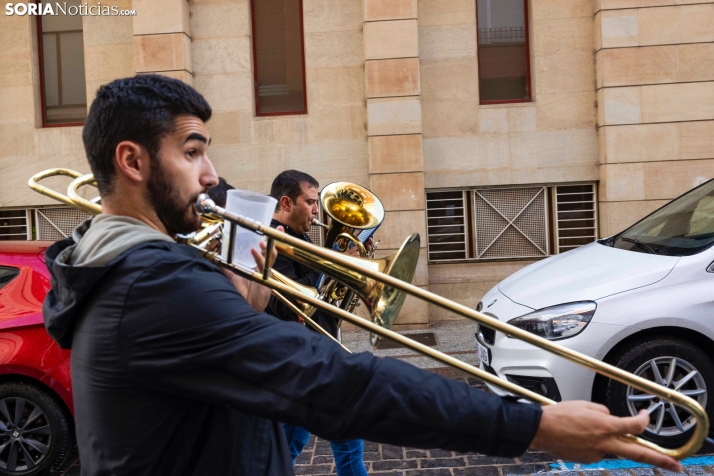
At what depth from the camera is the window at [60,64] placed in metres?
9.70

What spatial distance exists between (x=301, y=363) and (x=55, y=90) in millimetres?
9845

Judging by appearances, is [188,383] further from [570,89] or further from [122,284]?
[570,89]

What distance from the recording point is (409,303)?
27.9 feet

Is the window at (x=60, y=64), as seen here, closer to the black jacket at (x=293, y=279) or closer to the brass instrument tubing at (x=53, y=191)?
the brass instrument tubing at (x=53, y=191)

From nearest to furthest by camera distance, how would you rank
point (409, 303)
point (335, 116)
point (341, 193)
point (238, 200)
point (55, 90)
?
point (238, 200) → point (341, 193) → point (409, 303) → point (335, 116) → point (55, 90)

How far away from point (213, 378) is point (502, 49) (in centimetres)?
892

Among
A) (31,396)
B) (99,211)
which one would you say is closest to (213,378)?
(99,211)

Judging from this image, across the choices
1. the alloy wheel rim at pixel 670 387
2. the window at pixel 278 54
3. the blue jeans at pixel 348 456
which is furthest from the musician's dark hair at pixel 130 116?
the window at pixel 278 54

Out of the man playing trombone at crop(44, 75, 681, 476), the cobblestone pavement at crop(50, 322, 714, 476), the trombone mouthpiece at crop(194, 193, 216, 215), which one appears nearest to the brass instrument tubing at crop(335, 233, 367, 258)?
the cobblestone pavement at crop(50, 322, 714, 476)

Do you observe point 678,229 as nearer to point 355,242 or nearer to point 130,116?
point 355,242

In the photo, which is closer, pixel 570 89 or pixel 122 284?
pixel 122 284

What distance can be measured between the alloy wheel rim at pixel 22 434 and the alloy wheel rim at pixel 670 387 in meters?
3.86

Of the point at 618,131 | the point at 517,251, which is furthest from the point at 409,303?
the point at 618,131

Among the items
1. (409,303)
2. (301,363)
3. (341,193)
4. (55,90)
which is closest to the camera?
(301,363)
